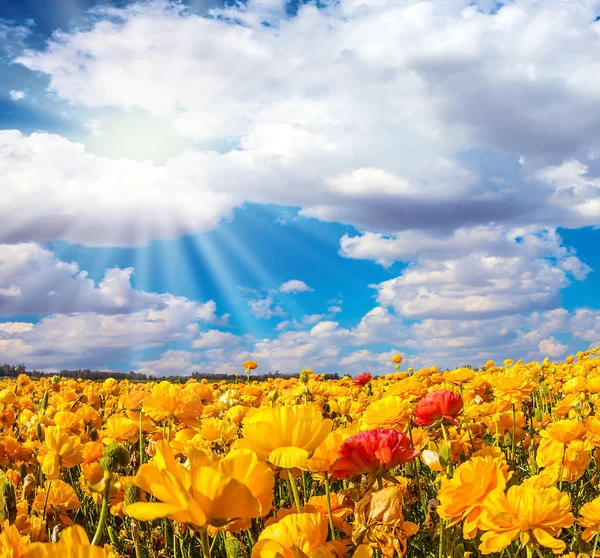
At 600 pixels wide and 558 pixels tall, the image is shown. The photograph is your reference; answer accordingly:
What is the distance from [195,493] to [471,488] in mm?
1094

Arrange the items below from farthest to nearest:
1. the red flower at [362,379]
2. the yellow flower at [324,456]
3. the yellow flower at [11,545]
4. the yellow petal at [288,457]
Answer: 1. the red flower at [362,379]
2. the yellow flower at [324,456]
3. the yellow petal at [288,457]
4. the yellow flower at [11,545]

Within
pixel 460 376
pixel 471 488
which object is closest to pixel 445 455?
pixel 471 488

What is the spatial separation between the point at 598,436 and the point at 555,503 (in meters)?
1.43

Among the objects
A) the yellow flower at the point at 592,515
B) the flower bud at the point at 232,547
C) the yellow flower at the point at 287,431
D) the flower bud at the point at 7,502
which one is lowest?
the yellow flower at the point at 592,515

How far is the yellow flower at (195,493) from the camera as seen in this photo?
3.56 feet

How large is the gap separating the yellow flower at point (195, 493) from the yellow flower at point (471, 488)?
0.94 meters

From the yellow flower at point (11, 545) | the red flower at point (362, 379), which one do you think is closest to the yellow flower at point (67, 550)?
the yellow flower at point (11, 545)

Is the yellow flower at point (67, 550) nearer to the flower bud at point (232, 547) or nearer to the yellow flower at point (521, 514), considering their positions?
the flower bud at point (232, 547)

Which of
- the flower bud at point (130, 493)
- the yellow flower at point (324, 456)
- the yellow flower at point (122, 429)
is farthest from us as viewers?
the yellow flower at point (122, 429)

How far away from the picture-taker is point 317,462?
6.13ft

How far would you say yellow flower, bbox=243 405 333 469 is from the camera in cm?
149

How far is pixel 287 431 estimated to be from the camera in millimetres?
1504

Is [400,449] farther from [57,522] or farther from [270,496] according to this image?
[57,522]

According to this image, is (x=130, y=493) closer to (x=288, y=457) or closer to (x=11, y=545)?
(x=11, y=545)
